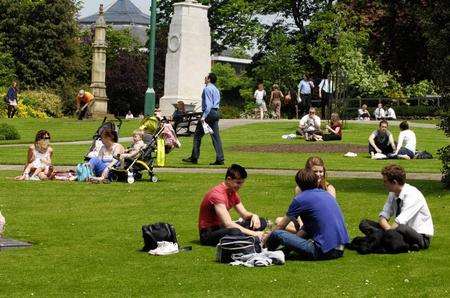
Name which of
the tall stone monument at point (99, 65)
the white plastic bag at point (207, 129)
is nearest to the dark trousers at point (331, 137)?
the white plastic bag at point (207, 129)

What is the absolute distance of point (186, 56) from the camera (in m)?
43.9

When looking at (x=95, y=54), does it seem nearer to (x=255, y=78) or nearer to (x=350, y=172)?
(x=255, y=78)

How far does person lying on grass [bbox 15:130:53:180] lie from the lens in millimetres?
21672

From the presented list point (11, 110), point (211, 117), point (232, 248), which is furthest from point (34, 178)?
point (11, 110)

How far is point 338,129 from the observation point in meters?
36.1

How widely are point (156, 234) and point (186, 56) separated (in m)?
31.7

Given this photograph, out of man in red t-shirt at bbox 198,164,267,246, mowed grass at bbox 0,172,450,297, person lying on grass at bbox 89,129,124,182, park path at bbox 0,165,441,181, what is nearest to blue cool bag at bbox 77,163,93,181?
person lying on grass at bbox 89,129,124,182

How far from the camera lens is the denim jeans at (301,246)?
1193 centimetres

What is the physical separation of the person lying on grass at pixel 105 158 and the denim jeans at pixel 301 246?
960 cm

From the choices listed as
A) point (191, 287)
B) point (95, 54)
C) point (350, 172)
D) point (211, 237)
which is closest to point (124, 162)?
point (350, 172)

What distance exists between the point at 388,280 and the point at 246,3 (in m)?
60.9

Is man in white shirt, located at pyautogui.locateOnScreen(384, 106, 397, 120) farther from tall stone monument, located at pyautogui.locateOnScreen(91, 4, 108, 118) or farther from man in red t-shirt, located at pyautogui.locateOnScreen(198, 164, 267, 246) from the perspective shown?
man in red t-shirt, located at pyautogui.locateOnScreen(198, 164, 267, 246)

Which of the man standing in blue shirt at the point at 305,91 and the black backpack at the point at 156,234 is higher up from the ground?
the man standing in blue shirt at the point at 305,91

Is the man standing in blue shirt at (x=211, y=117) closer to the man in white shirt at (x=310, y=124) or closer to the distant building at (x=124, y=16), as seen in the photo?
the man in white shirt at (x=310, y=124)
